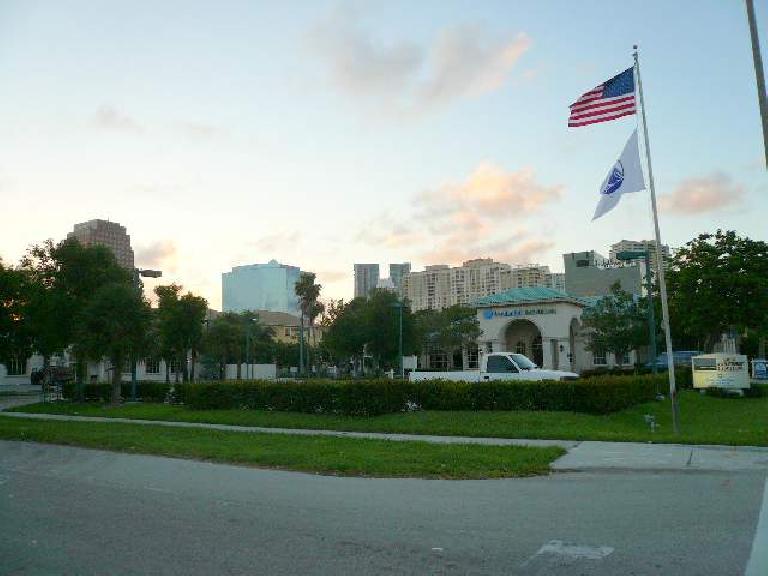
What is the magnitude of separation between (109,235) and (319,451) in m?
79.4

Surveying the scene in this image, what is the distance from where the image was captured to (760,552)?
6156 millimetres

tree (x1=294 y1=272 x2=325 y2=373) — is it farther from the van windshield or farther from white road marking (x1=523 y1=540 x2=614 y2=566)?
white road marking (x1=523 y1=540 x2=614 y2=566)

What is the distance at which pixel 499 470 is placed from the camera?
11844 mm

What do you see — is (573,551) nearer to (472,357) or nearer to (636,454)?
(636,454)

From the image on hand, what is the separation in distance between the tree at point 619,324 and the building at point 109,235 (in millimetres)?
51166

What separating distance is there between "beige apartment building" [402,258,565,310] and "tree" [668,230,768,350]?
106043 mm

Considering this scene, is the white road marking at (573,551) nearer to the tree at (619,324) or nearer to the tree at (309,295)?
the tree at (619,324)

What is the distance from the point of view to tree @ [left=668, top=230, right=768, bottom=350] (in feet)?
107

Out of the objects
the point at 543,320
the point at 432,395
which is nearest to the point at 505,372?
the point at 432,395

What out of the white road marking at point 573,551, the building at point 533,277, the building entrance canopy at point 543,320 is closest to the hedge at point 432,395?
the white road marking at point 573,551

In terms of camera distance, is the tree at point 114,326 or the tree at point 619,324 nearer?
the tree at point 114,326

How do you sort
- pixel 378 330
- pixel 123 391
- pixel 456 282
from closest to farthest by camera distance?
pixel 123 391, pixel 378 330, pixel 456 282

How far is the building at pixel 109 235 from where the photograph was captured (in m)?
78.8

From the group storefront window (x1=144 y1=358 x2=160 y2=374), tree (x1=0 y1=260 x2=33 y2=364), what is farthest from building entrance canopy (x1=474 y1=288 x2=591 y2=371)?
tree (x1=0 y1=260 x2=33 y2=364)
